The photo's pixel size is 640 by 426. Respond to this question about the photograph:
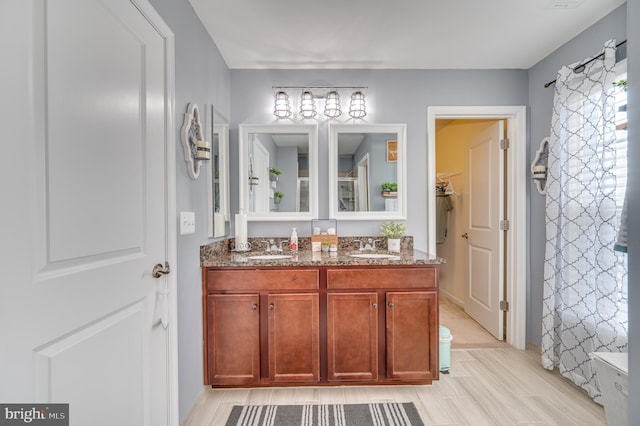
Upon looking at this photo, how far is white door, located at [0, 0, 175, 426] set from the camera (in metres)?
0.79

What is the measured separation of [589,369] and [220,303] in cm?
245

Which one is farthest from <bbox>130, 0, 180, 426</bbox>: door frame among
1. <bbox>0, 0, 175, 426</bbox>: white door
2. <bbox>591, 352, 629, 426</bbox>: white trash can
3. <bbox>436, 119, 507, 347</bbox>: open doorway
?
<bbox>436, 119, 507, 347</bbox>: open doorway

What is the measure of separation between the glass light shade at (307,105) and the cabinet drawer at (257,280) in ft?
4.38

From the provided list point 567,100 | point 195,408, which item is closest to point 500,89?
point 567,100

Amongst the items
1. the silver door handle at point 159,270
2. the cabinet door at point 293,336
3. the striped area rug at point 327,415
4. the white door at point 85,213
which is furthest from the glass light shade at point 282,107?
the striped area rug at point 327,415

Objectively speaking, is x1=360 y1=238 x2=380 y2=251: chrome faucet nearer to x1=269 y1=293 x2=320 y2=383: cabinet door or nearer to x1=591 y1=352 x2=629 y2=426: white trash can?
x1=269 y1=293 x2=320 y2=383: cabinet door

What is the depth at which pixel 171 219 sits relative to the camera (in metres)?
1.53

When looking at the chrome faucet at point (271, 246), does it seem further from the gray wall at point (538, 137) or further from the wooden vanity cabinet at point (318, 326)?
the gray wall at point (538, 137)

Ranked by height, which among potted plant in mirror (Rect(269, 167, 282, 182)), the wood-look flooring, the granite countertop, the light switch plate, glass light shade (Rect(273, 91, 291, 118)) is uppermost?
glass light shade (Rect(273, 91, 291, 118))

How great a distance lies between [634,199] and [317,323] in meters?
1.70

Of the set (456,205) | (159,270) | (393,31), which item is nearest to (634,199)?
(393,31)

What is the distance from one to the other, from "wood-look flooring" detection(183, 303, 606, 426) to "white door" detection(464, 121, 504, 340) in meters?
0.66

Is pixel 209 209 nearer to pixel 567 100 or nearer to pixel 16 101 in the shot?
pixel 16 101

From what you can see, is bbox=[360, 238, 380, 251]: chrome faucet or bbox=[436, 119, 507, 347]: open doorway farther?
bbox=[436, 119, 507, 347]: open doorway
